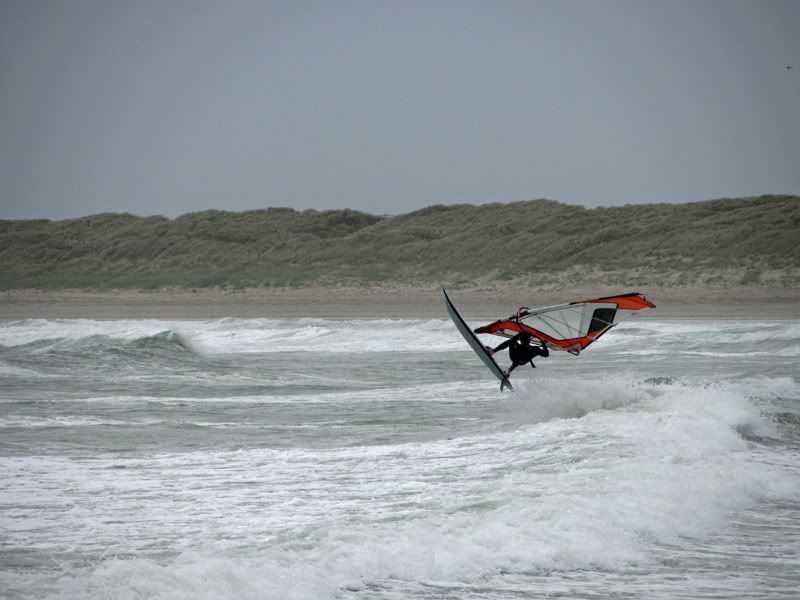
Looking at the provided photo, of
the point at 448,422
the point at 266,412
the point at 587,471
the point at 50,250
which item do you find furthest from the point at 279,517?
the point at 50,250

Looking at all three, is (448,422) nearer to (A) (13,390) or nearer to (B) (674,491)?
(B) (674,491)

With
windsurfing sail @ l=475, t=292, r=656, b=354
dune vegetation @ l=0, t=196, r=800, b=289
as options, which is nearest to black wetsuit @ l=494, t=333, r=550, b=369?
windsurfing sail @ l=475, t=292, r=656, b=354

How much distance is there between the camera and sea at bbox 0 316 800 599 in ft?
21.0

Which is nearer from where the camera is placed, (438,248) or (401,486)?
(401,486)

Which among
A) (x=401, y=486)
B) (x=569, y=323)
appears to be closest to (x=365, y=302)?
(x=569, y=323)

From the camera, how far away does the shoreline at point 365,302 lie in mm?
28766

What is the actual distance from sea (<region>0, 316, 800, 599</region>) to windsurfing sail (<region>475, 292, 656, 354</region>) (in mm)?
784

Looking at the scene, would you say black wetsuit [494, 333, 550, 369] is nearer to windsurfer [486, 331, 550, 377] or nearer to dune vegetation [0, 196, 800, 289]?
windsurfer [486, 331, 550, 377]

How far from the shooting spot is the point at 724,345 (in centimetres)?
2109

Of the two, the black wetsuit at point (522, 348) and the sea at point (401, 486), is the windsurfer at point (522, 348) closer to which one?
the black wetsuit at point (522, 348)

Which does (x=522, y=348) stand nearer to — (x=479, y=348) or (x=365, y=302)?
(x=479, y=348)

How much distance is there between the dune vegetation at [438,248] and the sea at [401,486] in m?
20.7

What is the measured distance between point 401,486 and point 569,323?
4.20 meters

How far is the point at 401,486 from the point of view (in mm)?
8703
